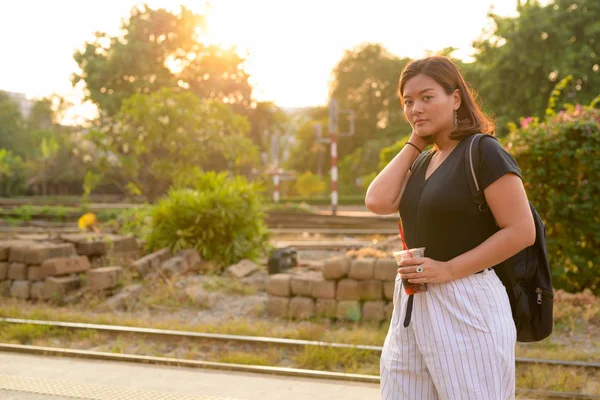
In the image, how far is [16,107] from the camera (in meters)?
61.7

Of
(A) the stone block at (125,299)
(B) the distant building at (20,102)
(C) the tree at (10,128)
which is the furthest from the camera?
(B) the distant building at (20,102)

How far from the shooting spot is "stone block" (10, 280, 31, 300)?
9281 millimetres

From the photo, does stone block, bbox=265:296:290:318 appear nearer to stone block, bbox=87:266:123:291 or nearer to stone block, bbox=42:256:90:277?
stone block, bbox=87:266:123:291

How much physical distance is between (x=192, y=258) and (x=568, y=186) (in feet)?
19.8

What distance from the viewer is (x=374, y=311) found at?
7.60 metres

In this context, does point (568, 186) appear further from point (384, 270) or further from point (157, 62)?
point (157, 62)

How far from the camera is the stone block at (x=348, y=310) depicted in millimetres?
7641

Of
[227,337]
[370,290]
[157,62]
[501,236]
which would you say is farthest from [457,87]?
[157,62]

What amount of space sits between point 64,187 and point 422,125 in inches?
1828

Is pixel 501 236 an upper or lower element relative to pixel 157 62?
lower

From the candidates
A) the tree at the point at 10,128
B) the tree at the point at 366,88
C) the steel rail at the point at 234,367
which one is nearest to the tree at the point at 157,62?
the tree at the point at 366,88

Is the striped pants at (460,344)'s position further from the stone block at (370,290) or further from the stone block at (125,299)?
the stone block at (125,299)

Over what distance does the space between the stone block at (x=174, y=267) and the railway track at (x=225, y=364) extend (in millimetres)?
2876

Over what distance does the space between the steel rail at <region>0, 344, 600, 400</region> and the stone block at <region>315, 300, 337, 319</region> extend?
2.54m
